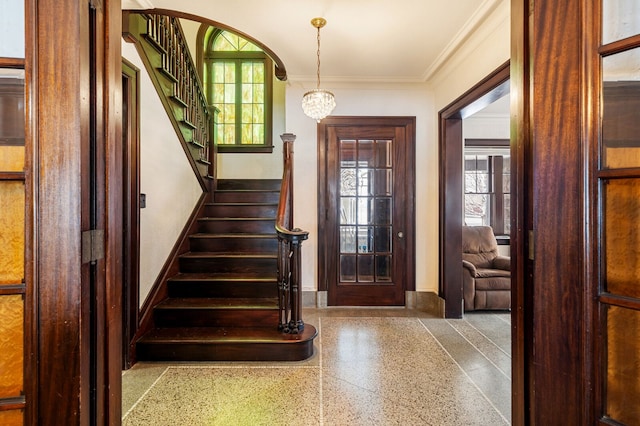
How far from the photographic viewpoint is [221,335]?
2.63 metres

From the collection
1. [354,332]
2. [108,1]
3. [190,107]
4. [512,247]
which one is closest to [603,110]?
[512,247]

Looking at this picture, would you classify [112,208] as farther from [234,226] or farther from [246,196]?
[246,196]

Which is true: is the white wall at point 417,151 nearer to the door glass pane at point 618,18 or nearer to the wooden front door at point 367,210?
the wooden front door at point 367,210

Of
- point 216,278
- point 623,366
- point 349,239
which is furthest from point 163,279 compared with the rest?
point 623,366

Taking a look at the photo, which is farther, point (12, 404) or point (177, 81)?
point (177, 81)

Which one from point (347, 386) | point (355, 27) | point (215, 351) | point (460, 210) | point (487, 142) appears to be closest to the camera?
point (347, 386)

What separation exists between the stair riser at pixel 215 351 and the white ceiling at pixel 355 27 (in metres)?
2.53

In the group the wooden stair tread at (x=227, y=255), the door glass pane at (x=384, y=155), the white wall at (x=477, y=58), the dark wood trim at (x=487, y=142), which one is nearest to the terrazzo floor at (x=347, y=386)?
the wooden stair tread at (x=227, y=255)

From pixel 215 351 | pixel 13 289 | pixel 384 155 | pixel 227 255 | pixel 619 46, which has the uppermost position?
pixel 384 155

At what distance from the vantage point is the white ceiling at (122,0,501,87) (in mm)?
2354

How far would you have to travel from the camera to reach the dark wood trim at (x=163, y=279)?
2586 millimetres

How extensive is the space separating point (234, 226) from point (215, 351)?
5.17ft

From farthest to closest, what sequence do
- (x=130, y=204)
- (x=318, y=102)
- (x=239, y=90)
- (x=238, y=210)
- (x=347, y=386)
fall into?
(x=239, y=90)
(x=238, y=210)
(x=318, y=102)
(x=130, y=204)
(x=347, y=386)

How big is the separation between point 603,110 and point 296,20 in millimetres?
2303
